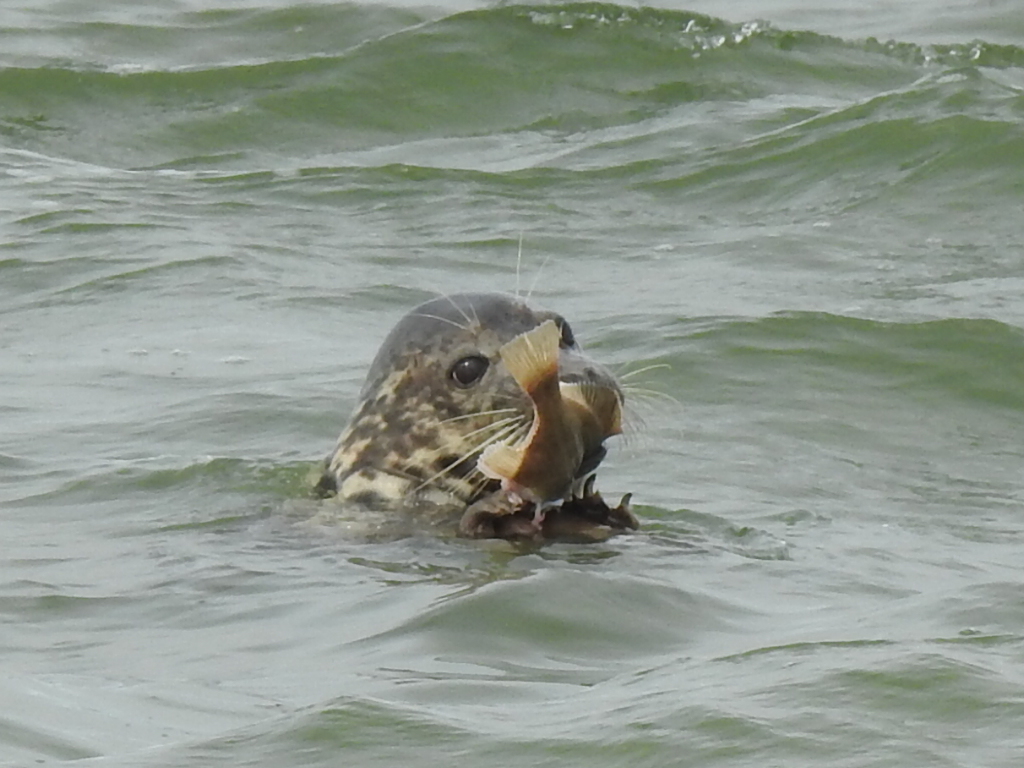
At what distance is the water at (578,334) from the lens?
21.9 ft

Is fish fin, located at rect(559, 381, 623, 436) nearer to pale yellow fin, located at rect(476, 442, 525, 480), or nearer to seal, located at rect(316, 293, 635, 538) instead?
pale yellow fin, located at rect(476, 442, 525, 480)

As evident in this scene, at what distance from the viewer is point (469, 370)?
8609 mm

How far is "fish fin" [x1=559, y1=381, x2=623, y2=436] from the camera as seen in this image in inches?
312

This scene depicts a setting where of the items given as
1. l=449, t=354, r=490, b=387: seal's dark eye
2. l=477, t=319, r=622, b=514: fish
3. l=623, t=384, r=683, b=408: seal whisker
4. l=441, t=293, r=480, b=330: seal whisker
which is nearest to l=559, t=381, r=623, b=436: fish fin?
l=477, t=319, r=622, b=514: fish

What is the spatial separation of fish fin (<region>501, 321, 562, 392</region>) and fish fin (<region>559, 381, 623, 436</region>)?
0.19 metres

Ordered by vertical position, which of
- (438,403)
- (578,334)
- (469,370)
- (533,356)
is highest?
(533,356)

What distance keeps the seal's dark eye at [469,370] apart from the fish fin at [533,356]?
793mm


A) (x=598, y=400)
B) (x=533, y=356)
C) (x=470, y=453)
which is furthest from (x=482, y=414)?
(x=533, y=356)

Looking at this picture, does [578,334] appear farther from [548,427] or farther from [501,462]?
[548,427]

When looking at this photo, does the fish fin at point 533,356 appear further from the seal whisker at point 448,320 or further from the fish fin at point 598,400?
the seal whisker at point 448,320

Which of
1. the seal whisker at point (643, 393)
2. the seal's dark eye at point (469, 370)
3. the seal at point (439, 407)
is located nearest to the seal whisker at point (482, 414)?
the seal at point (439, 407)

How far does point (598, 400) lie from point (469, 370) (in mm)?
776

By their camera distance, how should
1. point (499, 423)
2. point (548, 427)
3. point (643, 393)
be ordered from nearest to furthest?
point (548, 427)
point (499, 423)
point (643, 393)

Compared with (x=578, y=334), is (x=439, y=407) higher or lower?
higher
